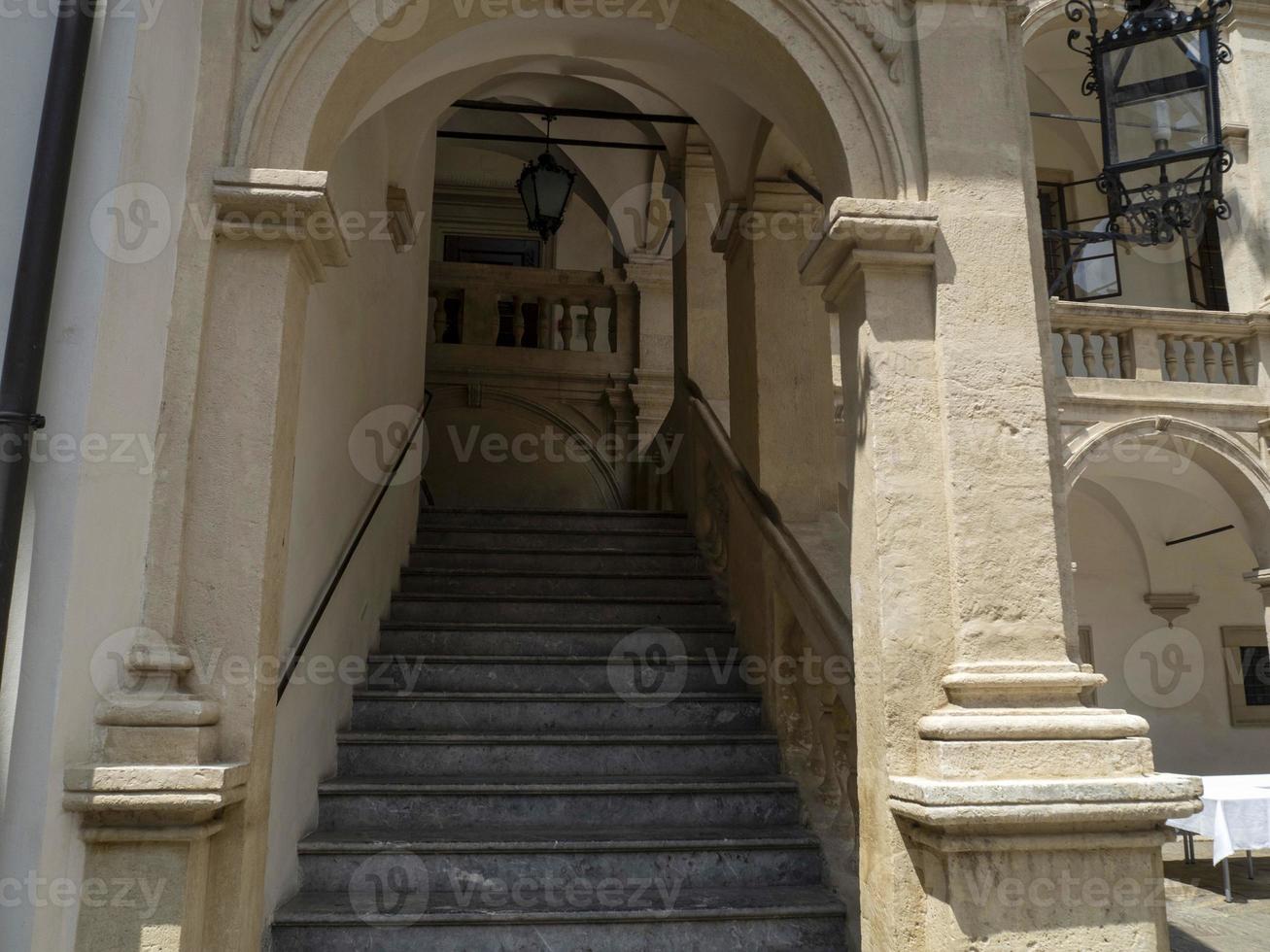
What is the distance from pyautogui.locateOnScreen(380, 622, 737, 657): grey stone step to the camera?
586 cm

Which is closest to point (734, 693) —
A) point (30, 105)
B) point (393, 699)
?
point (393, 699)

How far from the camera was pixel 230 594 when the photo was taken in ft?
10.3

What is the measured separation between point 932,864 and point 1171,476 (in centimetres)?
999

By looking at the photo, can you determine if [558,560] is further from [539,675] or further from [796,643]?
[796,643]

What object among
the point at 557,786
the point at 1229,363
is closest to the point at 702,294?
the point at 557,786

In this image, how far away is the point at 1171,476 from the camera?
1165 centimetres

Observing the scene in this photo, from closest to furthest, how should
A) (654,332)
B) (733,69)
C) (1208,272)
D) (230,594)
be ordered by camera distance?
(230,594), (733,69), (654,332), (1208,272)

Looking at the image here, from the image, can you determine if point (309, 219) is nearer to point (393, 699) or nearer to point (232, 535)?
point (232, 535)

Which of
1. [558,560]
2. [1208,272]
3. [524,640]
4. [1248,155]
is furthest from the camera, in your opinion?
[1208,272]

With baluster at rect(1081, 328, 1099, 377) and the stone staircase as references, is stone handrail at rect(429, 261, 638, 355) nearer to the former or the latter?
the stone staircase

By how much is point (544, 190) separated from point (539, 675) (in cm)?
424

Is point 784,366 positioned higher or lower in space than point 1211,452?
lower
